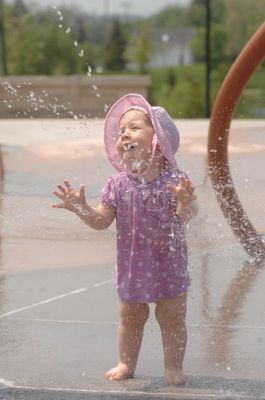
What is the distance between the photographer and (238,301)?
5.84 metres

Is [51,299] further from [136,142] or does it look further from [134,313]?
[136,142]

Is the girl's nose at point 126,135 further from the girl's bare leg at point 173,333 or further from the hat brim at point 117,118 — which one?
the girl's bare leg at point 173,333

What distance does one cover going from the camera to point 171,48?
35.3m

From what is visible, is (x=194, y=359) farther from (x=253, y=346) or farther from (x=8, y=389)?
(x=8, y=389)

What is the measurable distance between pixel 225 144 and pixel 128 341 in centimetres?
284

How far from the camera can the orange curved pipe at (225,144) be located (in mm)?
6730

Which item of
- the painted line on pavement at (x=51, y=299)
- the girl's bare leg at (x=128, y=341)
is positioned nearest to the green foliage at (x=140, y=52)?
the painted line on pavement at (x=51, y=299)

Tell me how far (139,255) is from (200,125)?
11.1m

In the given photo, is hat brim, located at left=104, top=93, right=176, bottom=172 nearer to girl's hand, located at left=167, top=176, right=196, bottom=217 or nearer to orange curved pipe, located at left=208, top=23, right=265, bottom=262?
girl's hand, located at left=167, top=176, right=196, bottom=217

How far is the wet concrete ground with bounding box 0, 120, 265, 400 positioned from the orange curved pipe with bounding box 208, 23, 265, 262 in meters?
0.19

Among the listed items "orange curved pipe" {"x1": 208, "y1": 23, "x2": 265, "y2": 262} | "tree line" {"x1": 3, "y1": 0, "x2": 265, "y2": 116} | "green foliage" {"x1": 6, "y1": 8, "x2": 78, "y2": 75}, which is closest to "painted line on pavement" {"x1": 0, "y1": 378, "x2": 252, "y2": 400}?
"orange curved pipe" {"x1": 208, "y1": 23, "x2": 265, "y2": 262}

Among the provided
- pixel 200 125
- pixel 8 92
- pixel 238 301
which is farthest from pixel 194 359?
pixel 8 92

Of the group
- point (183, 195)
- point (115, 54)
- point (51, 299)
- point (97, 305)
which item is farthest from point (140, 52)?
point (183, 195)

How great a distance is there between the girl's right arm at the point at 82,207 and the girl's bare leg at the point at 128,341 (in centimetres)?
32
